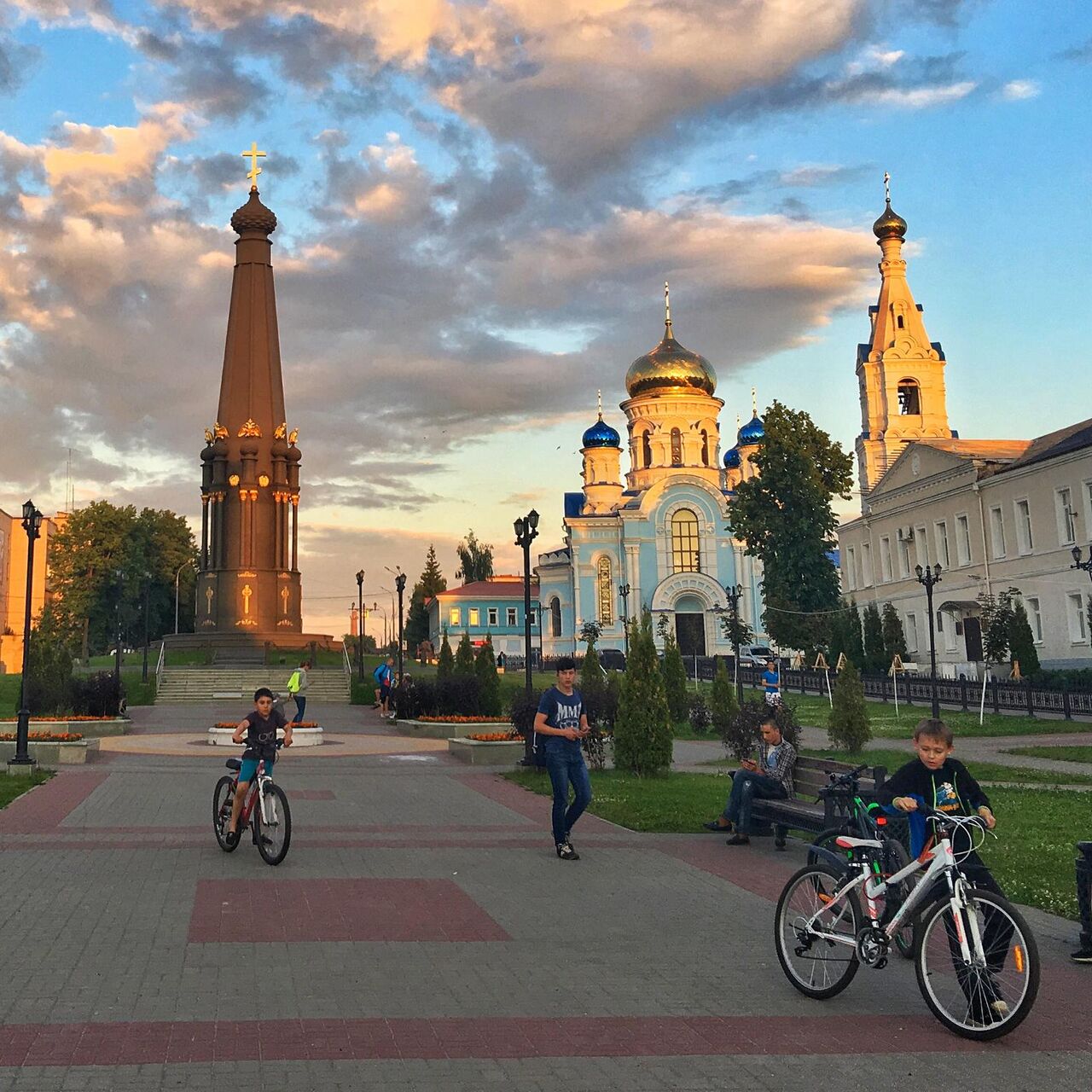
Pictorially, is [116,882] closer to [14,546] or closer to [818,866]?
[818,866]

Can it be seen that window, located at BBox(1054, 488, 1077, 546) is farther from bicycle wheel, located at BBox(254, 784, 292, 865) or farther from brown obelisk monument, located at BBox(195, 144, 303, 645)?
bicycle wheel, located at BBox(254, 784, 292, 865)

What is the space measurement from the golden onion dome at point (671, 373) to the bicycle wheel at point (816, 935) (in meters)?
74.4

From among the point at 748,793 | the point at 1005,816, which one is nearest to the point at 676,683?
the point at 1005,816

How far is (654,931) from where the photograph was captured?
25.0 feet

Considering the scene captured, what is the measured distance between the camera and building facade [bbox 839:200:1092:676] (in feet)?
131

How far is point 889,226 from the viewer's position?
70.8 metres

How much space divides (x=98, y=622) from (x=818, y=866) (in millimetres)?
67649

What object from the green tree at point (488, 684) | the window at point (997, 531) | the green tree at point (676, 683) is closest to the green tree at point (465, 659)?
the green tree at point (488, 684)

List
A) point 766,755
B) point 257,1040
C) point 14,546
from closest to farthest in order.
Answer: point 257,1040
point 766,755
point 14,546

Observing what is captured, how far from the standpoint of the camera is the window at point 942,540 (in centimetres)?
4841

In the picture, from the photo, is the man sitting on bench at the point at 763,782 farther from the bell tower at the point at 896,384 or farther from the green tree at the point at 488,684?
the bell tower at the point at 896,384

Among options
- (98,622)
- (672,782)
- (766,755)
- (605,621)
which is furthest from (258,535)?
(766,755)

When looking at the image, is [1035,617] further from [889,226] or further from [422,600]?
[422,600]

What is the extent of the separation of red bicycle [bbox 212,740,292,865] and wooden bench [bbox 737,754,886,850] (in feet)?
14.8
